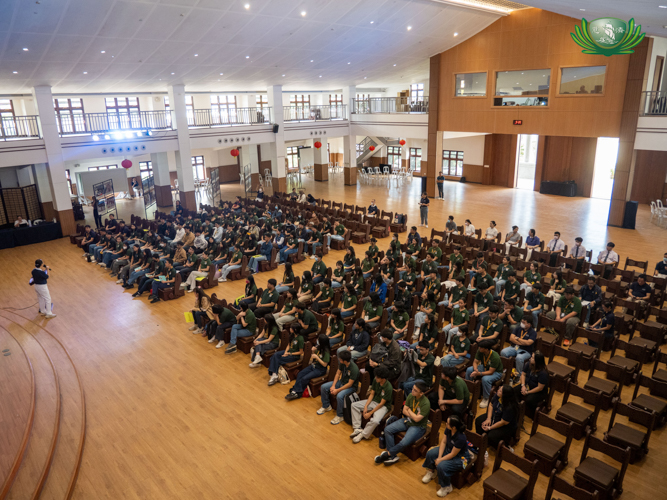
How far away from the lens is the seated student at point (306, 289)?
31.2ft

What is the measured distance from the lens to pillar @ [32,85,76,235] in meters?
16.0

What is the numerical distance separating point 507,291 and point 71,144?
15.9 metres

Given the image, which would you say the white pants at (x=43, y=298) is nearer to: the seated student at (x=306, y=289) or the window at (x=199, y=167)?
the seated student at (x=306, y=289)

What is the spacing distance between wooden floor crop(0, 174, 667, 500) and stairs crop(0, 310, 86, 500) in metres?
0.15

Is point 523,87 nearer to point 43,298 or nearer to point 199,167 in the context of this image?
point 43,298

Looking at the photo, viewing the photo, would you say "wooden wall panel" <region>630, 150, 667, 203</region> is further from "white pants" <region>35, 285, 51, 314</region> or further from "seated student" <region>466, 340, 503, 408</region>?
"white pants" <region>35, 285, 51, 314</region>

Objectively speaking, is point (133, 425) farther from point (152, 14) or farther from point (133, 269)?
point (152, 14)

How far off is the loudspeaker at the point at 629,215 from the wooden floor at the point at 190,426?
985 centimetres

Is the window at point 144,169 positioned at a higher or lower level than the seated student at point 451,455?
higher

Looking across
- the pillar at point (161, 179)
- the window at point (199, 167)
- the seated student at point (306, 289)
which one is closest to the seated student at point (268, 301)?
the seated student at point (306, 289)

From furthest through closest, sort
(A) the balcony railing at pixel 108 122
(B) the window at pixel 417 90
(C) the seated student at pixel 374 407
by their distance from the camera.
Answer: (B) the window at pixel 417 90 → (A) the balcony railing at pixel 108 122 → (C) the seated student at pixel 374 407

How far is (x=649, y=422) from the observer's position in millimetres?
5160

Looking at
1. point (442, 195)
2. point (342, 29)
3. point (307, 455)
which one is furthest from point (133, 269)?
point (442, 195)

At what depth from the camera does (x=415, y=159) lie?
30109 millimetres
